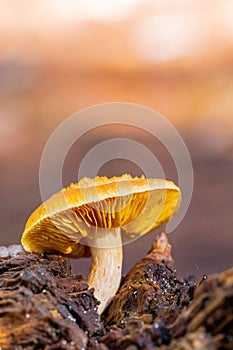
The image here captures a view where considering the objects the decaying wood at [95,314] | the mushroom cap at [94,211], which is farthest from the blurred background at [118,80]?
the decaying wood at [95,314]

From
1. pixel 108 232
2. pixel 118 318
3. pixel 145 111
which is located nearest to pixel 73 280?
pixel 118 318

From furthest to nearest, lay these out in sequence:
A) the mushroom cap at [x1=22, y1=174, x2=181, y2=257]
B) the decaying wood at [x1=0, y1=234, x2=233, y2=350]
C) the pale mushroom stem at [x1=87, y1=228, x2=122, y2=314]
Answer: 1. the pale mushroom stem at [x1=87, y1=228, x2=122, y2=314]
2. the mushroom cap at [x1=22, y1=174, x2=181, y2=257]
3. the decaying wood at [x1=0, y1=234, x2=233, y2=350]

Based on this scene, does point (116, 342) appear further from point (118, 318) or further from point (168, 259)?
point (168, 259)

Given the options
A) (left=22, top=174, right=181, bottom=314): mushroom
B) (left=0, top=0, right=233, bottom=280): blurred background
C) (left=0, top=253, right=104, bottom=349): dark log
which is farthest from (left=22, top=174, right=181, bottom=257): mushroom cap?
(left=0, top=0, right=233, bottom=280): blurred background

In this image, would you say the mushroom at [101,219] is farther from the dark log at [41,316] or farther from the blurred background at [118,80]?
the blurred background at [118,80]

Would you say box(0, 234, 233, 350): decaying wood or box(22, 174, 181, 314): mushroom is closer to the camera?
box(0, 234, 233, 350): decaying wood

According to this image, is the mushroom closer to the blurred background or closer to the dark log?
the dark log

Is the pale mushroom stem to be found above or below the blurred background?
below

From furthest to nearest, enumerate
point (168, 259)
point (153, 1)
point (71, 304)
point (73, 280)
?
point (153, 1)
point (168, 259)
point (73, 280)
point (71, 304)
